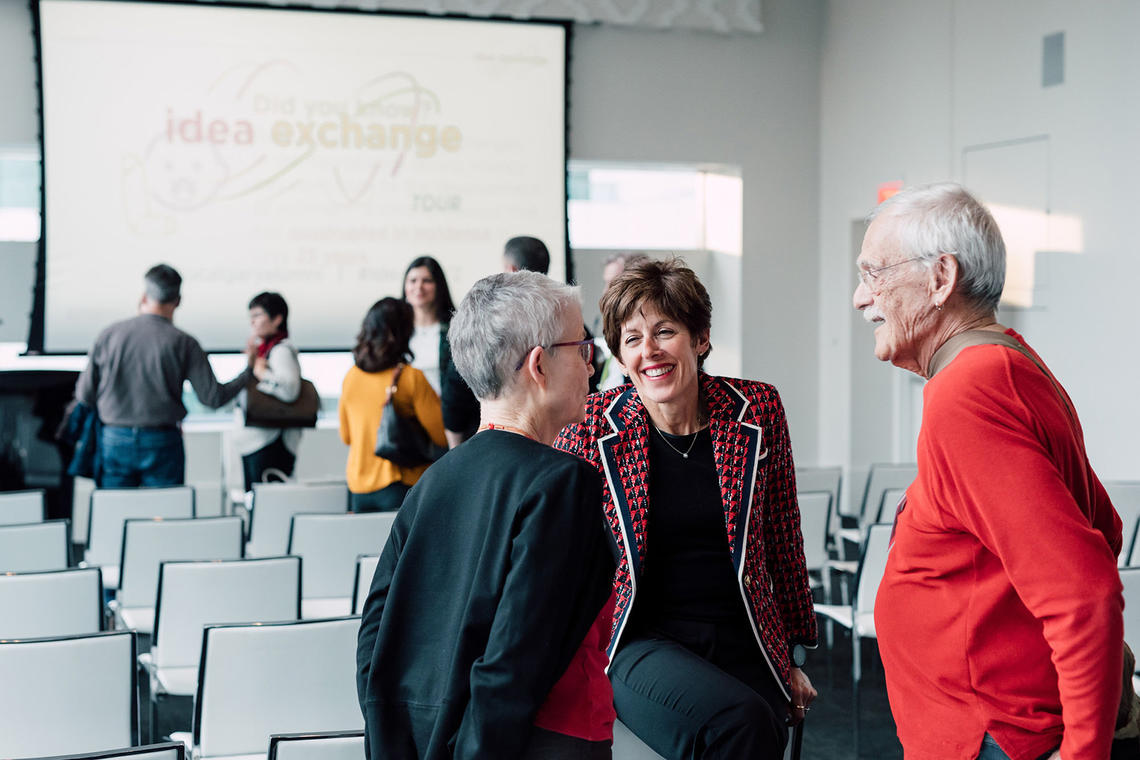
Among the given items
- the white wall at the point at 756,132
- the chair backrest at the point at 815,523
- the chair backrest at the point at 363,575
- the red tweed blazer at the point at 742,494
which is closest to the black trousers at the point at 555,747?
the red tweed blazer at the point at 742,494

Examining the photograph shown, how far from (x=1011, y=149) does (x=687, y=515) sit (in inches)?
253

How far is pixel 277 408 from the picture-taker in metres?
6.01

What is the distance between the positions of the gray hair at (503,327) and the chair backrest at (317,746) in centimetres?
73

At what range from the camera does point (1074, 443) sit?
1.66m

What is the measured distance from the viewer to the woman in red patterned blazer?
2.56 m

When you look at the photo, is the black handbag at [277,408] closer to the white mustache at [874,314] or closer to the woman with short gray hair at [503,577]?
the woman with short gray hair at [503,577]

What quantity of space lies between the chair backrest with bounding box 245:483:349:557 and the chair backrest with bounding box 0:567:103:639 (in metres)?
1.52

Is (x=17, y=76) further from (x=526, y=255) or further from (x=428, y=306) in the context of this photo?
(x=526, y=255)

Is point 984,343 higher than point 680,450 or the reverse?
higher

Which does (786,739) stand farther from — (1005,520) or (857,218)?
(857,218)

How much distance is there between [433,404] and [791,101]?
6.89m

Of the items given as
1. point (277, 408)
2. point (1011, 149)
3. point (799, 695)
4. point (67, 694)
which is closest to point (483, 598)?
point (799, 695)

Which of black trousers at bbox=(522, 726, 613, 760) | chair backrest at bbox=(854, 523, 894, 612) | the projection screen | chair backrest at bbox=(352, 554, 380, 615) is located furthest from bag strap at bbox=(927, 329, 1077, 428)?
the projection screen

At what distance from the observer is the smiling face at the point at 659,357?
2.68m
